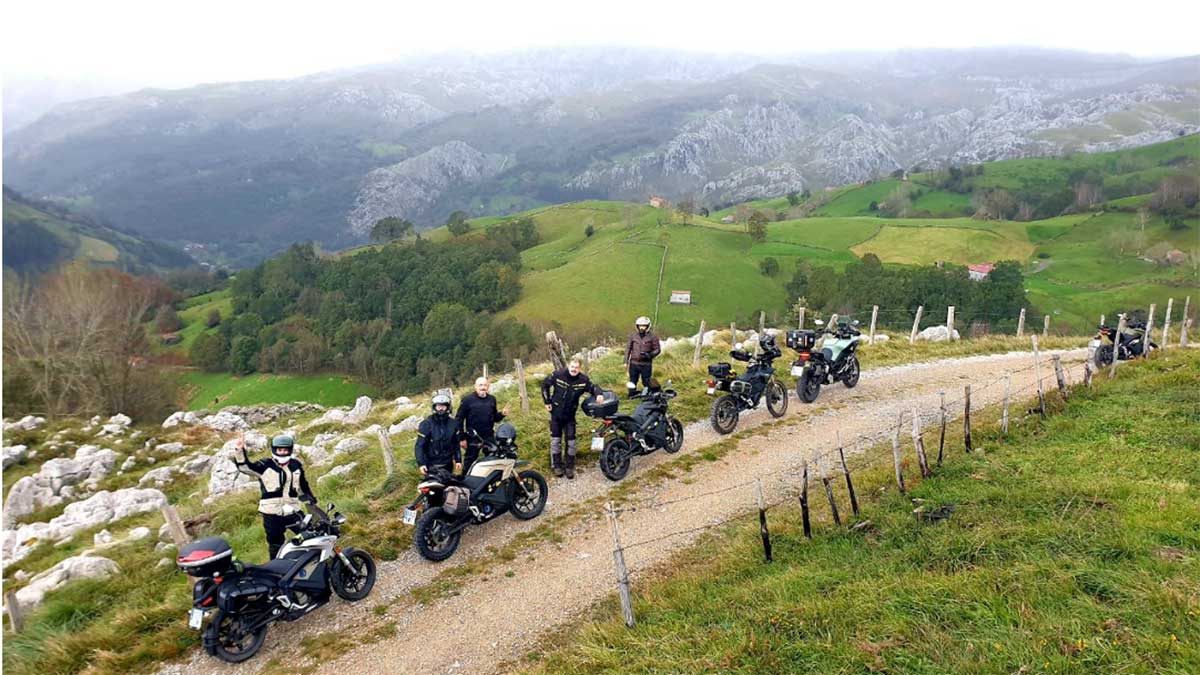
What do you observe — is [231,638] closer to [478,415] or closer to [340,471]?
[478,415]

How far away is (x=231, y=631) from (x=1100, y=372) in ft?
65.2

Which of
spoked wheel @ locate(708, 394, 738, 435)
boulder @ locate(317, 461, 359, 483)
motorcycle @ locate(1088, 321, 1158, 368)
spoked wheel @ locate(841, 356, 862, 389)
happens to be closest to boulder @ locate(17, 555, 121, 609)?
boulder @ locate(317, 461, 359, 483)

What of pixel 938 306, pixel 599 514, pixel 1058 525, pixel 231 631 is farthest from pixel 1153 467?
pixel 938 306

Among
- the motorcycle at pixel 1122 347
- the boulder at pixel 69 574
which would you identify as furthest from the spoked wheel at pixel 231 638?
the motorcycle at pixel 1122 347

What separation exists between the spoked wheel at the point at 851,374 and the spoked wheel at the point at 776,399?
301 centimetres

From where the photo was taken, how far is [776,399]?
567 inches

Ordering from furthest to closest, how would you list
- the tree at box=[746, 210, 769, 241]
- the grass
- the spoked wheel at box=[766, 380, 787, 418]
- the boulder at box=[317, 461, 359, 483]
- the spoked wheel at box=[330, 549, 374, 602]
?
the tree at box=[746, 210, 769, 241] → the spoked wheel at box=[766, 380, 787, 418] → the boulder at box=[317, 461, 359, 483] → the spoked wheel at box=[330, 549, 374, 602] → the grass

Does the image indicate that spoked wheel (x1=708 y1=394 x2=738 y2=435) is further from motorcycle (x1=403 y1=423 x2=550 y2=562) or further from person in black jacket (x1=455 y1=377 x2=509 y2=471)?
person in black jacket (x1=455 y1=377 x2=509 y2=471)

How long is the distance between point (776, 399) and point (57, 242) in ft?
716

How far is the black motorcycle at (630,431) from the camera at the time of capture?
36.7 ft

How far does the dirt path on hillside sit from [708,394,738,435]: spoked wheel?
288 mm

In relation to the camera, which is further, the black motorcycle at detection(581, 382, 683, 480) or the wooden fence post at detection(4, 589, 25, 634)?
the black motorcycle at detection(581, 382, 683, 480)

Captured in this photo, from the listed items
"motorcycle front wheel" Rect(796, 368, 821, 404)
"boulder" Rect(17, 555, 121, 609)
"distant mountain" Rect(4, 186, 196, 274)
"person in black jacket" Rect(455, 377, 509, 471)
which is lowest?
"distant mountain" Rect(4, 186, 196, 274)

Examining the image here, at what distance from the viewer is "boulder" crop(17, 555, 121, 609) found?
9320 mm
